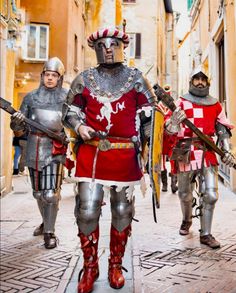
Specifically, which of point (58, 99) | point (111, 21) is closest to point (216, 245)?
point (58, 99)

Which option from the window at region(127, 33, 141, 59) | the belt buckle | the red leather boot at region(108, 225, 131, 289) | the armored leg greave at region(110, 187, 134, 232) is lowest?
the red leather boot at region(108, 225, 131, 289)

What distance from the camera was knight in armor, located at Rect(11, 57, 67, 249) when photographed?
4426 mm

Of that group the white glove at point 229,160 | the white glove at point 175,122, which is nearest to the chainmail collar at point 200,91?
the white glove at point 229,160

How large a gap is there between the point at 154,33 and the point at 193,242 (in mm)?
21534

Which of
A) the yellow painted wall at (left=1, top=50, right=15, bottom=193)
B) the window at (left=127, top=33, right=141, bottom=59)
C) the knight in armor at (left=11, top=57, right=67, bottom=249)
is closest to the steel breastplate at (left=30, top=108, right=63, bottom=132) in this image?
the knight in armor at (left=11, top=57, right=67, bottom=249)

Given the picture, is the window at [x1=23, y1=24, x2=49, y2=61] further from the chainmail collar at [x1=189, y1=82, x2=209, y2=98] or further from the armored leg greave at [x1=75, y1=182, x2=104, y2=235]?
the armored leg greave at [x1=75, y1=182, x2=104, y2=235]

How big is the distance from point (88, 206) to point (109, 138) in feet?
1.82

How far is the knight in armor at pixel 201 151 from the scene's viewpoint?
4.31 meters

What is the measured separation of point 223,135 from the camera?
4.45 m

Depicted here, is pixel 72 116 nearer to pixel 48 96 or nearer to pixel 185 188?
pixel 48 96

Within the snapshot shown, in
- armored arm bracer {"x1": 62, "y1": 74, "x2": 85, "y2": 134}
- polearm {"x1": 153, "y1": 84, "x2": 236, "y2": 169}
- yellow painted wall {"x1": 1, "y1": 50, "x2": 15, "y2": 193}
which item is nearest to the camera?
armored arm bracer {"x1": 62, "y1": 74, "x2": 85, "y2": 134}

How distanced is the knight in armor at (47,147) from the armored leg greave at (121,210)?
148 cm

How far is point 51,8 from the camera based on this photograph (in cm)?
1497

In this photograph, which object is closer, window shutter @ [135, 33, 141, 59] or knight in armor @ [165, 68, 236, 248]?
knight in armor @ [165, 68, 236, 248]
